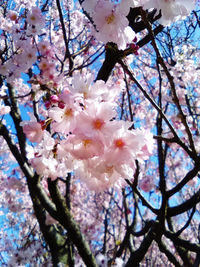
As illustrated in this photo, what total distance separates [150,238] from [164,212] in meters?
0.33

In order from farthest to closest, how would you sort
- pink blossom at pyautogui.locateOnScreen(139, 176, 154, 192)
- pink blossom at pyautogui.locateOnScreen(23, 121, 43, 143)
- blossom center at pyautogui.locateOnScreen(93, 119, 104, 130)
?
pink blossom at pyautogui.locateOnScreen(139, 176, 154, 192) → pink blossom at pyautogui.locateOnScreen(23, 121, 43, 143) → blossom center at pyautogui.locateOnScreen(93, 119, 104, 130)

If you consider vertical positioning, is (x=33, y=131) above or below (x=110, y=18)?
below

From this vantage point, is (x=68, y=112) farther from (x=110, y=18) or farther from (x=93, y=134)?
(x=110, y=18)

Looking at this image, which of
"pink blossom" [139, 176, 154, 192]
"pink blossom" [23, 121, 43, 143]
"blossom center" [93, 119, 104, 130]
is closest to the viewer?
"blossom center" [93, 119, 104, 130]

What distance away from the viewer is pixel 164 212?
182 cm

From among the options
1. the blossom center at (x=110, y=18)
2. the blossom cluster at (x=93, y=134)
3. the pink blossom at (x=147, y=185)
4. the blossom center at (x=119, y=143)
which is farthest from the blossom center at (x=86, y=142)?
the pink blossom at (x=147, y=185)

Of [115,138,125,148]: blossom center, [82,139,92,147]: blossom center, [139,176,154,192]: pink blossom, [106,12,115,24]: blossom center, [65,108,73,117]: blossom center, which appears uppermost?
[139,176,154,192]: pink blossom

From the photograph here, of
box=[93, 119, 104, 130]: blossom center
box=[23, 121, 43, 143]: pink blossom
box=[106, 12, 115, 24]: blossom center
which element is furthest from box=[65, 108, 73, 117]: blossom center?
box=[106, 12, 115, 24]: blossom center

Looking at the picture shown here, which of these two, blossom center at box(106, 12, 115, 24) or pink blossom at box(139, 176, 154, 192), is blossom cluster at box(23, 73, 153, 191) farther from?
pink blossom at box(139, 176, 154, 192)

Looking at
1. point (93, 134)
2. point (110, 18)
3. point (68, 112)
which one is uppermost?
point (110, 18)

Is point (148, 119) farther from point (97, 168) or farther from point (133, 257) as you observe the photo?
point (97, 168)

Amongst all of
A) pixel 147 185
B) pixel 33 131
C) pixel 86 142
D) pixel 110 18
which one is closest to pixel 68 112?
pixel 86 142

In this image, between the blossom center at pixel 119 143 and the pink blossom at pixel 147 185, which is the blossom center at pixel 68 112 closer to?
the blossom center at pixel 119 143

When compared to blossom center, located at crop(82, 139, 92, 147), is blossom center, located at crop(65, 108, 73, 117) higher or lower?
higher
